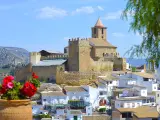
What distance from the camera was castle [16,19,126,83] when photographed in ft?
111

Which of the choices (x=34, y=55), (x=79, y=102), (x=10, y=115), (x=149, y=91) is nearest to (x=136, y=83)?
(x=149, y=91)

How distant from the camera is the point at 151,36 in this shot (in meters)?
4.93

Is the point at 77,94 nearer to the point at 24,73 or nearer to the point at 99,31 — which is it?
the point at 24,73

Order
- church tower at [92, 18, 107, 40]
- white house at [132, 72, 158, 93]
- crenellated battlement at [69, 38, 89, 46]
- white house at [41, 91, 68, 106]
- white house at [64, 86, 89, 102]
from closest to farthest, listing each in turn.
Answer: white house at [41, 91, 68, 106], white house at [64, 86, 89, 102], white house at [132, 72, 158, 93], crenellated battlement at [69, 38, 89, 46], church tower at [92, 18, 107, 40]

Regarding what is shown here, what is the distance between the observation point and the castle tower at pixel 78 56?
33.5 m

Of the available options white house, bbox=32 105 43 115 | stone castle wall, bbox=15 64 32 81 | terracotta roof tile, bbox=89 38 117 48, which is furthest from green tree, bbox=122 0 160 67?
terracotta roof tile, bbox=89 38 117 48

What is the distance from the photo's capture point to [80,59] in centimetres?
3350

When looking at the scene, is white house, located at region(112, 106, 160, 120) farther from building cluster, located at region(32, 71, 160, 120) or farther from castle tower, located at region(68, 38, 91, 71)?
castle tower, located at region(68, 38, 91, 71)

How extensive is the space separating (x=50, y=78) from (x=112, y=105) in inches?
290

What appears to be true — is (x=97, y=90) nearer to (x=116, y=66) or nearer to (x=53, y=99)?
(x=53, y=99)

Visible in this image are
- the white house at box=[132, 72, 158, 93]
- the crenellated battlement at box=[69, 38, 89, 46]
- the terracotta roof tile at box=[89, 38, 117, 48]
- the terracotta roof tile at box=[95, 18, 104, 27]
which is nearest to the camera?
the white house at box=[132, 72, 158, 93]

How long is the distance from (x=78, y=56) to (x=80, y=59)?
0.97 feet

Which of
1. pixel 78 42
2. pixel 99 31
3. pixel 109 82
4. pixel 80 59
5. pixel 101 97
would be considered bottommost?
pixel 101 97

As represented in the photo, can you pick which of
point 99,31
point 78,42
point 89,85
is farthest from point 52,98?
point 99,31
